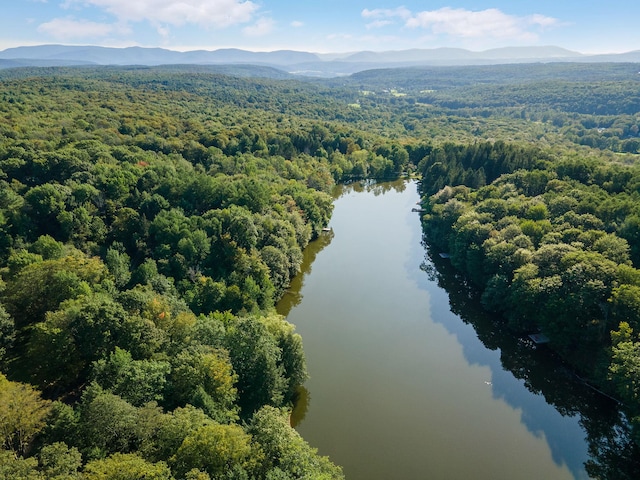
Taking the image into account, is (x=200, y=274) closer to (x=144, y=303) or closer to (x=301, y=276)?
(x=144, y=303)

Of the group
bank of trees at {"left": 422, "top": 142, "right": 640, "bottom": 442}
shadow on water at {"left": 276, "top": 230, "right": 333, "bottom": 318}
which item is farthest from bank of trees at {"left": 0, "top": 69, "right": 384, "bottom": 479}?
bank of trees at {"left": 422, "top": 142, "right": 640, "bottom": 442}

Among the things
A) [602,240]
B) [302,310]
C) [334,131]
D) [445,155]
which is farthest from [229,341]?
[334,131]

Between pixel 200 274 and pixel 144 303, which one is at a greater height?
pixel 144 303

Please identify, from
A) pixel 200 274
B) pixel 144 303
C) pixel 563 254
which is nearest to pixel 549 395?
pixel 563 254

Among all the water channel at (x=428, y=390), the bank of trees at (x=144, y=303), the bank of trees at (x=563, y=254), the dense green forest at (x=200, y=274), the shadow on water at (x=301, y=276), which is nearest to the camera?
the bank of trees at (x=144, y=303)

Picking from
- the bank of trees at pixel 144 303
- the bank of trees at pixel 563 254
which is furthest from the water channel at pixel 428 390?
the bank of trees at pixel 144 303

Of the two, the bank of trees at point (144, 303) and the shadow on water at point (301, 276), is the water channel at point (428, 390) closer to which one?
the shadow on water at point (301, 276)
